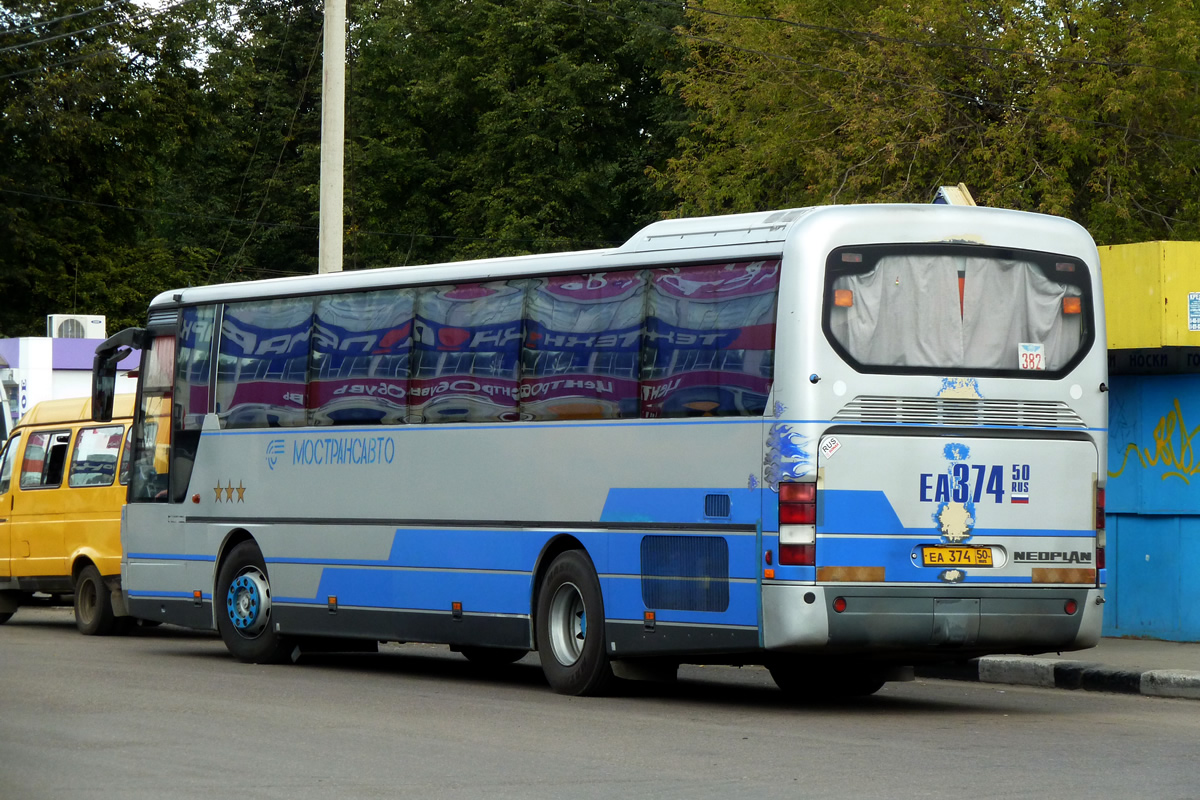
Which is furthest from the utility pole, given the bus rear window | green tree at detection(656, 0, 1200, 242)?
A: green tree at detection(656, 0, 1200, 242)

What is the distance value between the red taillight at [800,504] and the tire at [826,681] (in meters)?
2.02

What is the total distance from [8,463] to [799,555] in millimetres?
13633

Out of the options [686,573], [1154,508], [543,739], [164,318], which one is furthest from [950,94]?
[543,739]

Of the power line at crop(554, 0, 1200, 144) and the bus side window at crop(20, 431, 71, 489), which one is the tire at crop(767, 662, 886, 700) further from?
the power line at crop(554, 0, 1200, 144)

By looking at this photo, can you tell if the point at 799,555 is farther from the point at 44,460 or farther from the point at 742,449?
the point at 44,460

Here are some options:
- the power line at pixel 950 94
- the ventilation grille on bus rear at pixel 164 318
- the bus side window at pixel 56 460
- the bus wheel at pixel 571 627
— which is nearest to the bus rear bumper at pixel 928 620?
the bus wheel at pixel 571 627

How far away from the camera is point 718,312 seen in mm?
12242

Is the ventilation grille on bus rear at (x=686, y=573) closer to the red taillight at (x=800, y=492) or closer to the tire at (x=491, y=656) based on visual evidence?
the red taillight at (x=800, y=492)

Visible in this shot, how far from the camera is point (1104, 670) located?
14.5 metres

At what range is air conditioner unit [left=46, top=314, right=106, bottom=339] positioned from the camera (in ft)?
121

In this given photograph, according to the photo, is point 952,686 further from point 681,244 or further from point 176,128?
point 176,128

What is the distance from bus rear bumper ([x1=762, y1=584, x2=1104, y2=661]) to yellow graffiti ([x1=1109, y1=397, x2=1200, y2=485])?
5400 millimetres

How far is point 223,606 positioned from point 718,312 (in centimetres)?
627

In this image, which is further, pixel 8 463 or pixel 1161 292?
pixel 8 463
